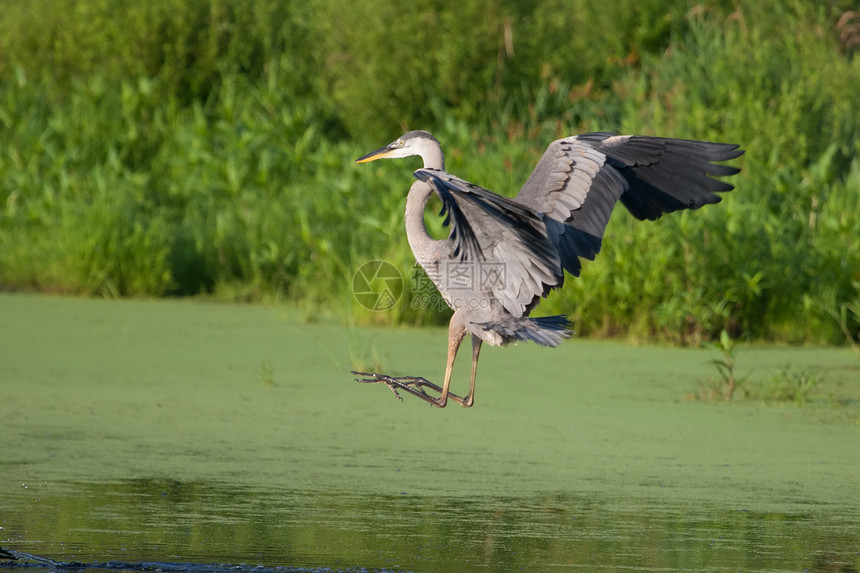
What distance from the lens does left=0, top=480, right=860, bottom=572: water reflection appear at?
378cm

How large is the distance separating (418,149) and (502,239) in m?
0.77

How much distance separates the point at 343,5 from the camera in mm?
13164

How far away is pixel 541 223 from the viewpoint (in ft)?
14.0

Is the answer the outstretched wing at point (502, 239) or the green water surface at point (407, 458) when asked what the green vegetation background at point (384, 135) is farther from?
the outstretched wing at point (502, 239)

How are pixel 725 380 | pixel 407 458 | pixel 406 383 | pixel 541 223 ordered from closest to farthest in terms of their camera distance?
1. pixel 541 223
2. pixel 406 383
3. pixel 407 458
4. pixel 725 380

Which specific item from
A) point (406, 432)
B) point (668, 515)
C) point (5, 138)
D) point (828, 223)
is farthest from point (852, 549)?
point (5, 138)

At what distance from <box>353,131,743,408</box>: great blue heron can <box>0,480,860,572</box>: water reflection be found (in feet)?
1.93

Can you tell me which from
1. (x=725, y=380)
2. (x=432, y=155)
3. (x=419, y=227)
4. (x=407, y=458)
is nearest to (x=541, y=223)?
(x=419, y=227)

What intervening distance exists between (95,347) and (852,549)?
4.86m

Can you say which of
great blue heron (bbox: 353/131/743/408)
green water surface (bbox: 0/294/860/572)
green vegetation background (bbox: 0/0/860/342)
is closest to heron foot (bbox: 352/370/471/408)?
great blue heron (bbox: 353/131/743/408)

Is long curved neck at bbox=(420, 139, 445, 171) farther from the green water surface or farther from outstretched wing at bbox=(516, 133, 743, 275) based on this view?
the green water surface

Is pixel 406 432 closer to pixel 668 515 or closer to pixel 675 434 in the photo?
pixel 675 434

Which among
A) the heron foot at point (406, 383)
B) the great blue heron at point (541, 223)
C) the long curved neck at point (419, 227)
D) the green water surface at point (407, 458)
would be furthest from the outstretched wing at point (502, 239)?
the green water surface at point (407, 458)

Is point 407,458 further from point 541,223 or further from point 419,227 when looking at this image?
point 541,223
